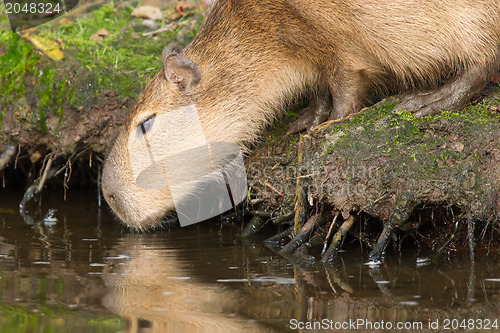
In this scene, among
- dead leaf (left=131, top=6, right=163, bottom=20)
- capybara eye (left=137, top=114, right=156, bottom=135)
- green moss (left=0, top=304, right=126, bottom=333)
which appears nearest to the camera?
green moss (left=0, top=304, right=126, bottom=333)

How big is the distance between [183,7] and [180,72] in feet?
9.19

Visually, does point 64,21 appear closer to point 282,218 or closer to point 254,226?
point 254,226

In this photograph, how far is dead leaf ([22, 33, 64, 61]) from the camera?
7.15 metres

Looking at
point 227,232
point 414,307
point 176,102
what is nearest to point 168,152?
point 176,102

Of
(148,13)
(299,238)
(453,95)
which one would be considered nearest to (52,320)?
(299,238)

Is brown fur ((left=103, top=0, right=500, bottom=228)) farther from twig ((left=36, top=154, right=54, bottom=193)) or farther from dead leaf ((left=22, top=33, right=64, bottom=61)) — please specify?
dead leaf ((left=22, top=33, right=64, bottom=61))

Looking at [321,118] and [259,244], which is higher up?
[321,118]

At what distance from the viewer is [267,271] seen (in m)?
4.96

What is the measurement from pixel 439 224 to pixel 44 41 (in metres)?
4.59

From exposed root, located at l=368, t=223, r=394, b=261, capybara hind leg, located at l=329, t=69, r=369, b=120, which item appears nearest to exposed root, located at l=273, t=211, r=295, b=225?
exposed root, located at l=368, t=223, r=394, b=261

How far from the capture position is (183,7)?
8.21 m

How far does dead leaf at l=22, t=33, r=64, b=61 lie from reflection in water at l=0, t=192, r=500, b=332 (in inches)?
82.3

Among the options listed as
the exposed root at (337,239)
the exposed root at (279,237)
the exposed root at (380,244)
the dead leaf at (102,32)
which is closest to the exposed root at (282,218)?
the exposed root at (279,237)

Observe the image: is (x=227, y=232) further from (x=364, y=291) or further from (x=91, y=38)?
(x=91, y=38)
